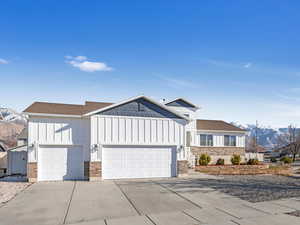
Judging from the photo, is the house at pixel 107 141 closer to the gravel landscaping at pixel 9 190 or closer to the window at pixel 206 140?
the gravel landscaping at pixel 9 190

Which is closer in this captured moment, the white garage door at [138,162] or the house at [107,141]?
the house at [107,141]

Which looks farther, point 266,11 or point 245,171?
point 245,171

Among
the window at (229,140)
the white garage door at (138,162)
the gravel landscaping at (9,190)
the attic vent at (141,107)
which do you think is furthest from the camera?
the window at (229,140)

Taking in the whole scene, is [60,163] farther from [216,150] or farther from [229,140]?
[229,140]

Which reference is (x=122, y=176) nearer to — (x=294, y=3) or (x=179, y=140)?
(x=179, y=140)

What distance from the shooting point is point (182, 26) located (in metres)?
14.8

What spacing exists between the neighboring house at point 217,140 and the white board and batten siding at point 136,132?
909 centimetres

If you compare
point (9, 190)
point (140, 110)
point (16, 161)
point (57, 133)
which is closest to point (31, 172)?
point (9, 190)

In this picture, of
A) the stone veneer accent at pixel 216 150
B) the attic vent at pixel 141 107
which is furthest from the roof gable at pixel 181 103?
the attic vent at pixel 141 107

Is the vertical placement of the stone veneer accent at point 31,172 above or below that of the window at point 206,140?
below

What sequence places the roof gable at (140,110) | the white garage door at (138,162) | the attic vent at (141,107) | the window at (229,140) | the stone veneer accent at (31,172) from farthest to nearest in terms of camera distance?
1. the window at (229,140)
2. the attic vent at (141,107)
3. the roof gable at (140,110)
4. the white garage door at (138,162)
5. the stone veneer accent at (31,172)

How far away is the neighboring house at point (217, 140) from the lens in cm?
2552

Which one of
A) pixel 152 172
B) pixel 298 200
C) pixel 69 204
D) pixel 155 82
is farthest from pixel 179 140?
pixel 69 204

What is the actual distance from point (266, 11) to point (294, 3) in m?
1.37
